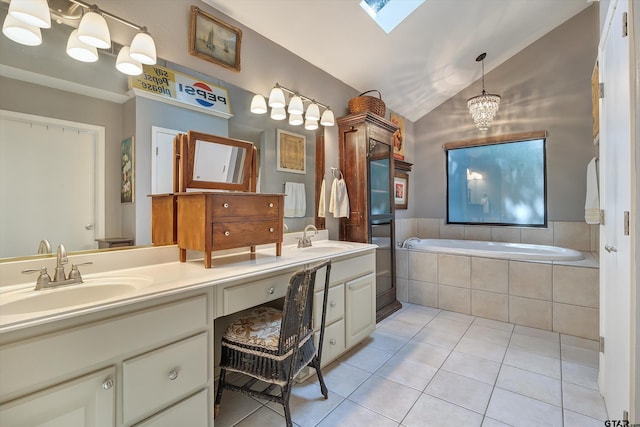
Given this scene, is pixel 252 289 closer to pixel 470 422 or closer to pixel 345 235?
pixel 470 422

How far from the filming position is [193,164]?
165 centimetres

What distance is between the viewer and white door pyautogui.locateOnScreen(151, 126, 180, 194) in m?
1.55

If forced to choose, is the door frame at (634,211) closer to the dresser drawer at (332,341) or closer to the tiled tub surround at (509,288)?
the dresser drawer at (332,341)

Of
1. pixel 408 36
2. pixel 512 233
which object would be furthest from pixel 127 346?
pixel 512 233

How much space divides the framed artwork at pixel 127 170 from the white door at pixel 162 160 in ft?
0.31

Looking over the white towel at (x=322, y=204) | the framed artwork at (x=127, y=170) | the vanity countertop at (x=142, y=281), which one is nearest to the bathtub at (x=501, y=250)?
the white towel at (x=322, y=204)

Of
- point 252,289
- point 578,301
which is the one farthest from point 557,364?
point 252,289

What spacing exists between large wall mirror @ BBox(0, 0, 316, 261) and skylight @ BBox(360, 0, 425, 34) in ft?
5.42

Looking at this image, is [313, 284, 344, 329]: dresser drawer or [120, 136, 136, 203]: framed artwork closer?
Answer: [120, 136, 136, 203]: framed artwork

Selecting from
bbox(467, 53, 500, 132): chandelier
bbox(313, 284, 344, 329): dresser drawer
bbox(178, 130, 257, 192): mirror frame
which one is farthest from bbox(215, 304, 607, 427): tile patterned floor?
bbox(467, 53, 500, 132): chandelier

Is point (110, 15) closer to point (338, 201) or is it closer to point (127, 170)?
point (127, 170)

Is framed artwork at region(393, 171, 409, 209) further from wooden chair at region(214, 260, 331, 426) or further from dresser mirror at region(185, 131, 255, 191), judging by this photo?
wooden chair at region(214, 260, 331, 426)

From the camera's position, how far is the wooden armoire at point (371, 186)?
2.75 m

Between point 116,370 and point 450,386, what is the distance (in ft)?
5.92
